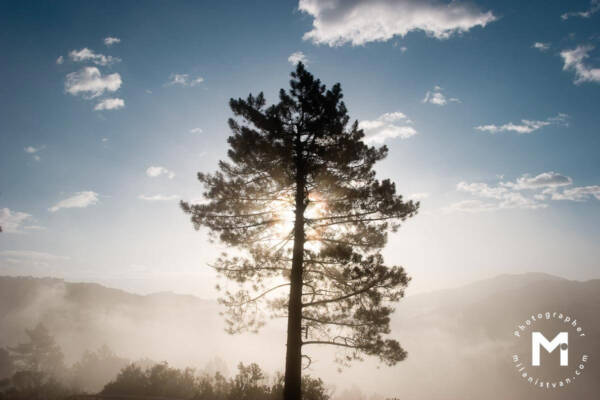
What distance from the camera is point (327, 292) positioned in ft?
34.0

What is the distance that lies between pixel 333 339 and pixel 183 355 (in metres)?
213

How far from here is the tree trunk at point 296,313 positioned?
8.90m

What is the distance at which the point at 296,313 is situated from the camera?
9.48 metres

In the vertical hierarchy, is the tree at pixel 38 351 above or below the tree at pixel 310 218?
below

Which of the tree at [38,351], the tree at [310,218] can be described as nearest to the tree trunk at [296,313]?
the tree at [310,218]

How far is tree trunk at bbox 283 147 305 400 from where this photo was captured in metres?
8.90

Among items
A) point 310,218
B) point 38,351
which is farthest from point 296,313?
point 38,351

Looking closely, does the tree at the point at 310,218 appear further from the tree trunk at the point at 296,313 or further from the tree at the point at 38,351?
the tree at the point at 38,351

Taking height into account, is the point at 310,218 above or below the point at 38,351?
above

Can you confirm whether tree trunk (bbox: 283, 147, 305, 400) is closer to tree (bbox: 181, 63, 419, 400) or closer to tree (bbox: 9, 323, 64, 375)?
tree (bbox: 181, 63, 419, 400)

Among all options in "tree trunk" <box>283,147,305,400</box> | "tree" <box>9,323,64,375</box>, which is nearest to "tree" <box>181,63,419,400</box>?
"tree trunk" <box>283,147,305,400</box>

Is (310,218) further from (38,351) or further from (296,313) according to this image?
(38,351)

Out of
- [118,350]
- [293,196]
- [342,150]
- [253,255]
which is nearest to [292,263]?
[253,255]

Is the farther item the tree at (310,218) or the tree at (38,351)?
the tree at (38,351)
